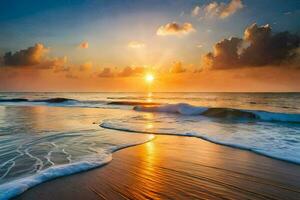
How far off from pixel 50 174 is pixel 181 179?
7.80 ft

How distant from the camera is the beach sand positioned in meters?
3.80

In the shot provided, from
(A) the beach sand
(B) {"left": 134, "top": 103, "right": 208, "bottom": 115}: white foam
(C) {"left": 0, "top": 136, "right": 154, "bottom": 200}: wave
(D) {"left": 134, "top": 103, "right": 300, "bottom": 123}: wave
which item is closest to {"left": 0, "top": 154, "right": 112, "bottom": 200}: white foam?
(C) {"left": 0, "top": 136, "right": 154, "bottom": 200}: wave

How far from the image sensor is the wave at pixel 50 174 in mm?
→ 3797

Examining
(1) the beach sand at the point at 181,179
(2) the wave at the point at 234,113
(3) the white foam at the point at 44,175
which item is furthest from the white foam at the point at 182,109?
(3) the white foam at the point at 44,175

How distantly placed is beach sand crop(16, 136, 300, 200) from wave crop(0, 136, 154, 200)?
0.14 metres

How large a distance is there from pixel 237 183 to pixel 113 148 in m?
3.64

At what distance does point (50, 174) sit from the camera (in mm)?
4535

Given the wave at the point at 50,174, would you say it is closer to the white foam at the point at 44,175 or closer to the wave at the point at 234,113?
the white foam at the point at 44,175

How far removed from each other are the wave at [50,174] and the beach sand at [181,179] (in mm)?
141

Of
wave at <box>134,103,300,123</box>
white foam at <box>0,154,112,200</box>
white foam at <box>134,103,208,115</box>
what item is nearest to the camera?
white foam at <box>0,154,112,200</box>

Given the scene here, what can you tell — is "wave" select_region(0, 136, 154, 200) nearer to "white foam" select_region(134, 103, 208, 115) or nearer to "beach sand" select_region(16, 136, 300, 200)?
"beach sand" select_region(16, 136, 300, 200)

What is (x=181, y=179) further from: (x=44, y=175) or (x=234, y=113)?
(x=234, y=113)

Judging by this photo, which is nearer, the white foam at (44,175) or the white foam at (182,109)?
the white foam at (44,175)

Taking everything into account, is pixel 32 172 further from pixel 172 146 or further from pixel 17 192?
pixel 172 146
